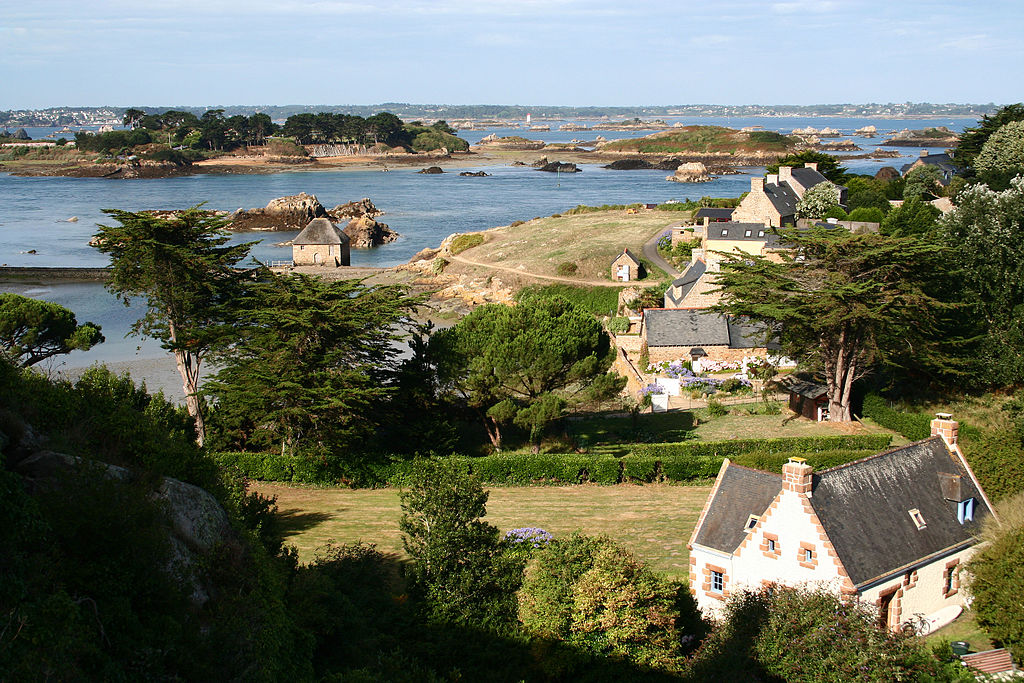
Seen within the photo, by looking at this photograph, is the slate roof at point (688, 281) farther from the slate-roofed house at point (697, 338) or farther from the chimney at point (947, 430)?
the chimney at point (947, 430)

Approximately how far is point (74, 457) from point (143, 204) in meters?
113

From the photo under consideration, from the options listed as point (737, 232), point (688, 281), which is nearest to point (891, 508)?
point (688, 281)

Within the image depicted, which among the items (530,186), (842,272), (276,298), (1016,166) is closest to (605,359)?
(842,272)

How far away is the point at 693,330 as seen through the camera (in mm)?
43062

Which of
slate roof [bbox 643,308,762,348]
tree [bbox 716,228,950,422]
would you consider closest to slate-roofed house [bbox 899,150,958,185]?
slate roof [bbox 643,308,762,348]

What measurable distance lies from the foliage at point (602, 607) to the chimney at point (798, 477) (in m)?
3.36

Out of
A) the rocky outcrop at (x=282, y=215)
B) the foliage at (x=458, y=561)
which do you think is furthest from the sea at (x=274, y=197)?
the foliage at (x=458, y=561)

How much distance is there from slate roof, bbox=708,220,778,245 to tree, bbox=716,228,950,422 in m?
20.6

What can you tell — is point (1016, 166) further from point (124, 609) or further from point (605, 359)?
point (124, 609)

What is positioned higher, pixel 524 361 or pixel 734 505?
pixel 524 361

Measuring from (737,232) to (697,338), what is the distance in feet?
50.5

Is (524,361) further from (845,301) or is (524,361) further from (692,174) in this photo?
(692,174)

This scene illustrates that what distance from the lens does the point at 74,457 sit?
1255cm

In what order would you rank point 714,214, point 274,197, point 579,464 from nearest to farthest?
point 579,464 → point 714,214 → point 274,197
